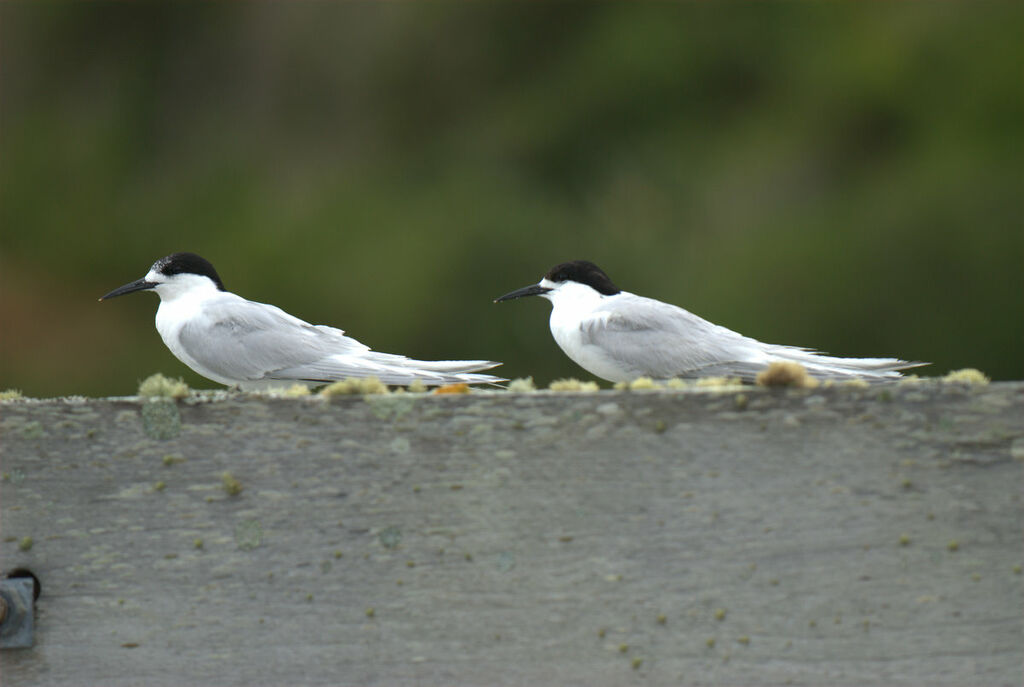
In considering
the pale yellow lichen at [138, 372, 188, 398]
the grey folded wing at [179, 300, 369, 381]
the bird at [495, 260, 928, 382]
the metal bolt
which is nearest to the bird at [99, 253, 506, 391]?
the grey folded wing at [179, 300, 369, 381]

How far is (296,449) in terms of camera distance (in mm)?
1683

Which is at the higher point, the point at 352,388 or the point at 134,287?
the point at 134,287

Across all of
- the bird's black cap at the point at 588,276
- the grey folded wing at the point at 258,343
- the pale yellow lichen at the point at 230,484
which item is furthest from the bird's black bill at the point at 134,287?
the pale yellow lichen at the point at 230,484

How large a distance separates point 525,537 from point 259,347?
1156 millimetres

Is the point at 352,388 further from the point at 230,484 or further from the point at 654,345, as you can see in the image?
the point at 654,345

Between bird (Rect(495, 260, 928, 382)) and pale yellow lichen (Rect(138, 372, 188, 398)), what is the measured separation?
3.37 ft

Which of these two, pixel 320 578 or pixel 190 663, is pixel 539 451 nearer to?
pixel 320 578

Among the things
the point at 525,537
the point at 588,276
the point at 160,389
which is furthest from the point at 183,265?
the point at 525,537

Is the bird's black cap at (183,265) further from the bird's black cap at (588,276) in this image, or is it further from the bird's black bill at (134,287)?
the bird's black cap at (588,276)

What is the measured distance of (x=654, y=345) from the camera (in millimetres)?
2504

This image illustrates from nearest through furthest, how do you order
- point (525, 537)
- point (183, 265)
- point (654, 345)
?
point (525, 537) → point (654, 345) → point (183, 265)

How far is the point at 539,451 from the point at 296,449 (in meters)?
0.36

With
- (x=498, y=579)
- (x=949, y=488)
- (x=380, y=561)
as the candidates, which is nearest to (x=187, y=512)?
(x=380, y=561)

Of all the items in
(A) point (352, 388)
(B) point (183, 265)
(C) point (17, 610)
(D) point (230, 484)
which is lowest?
(C) point (17, 610)
